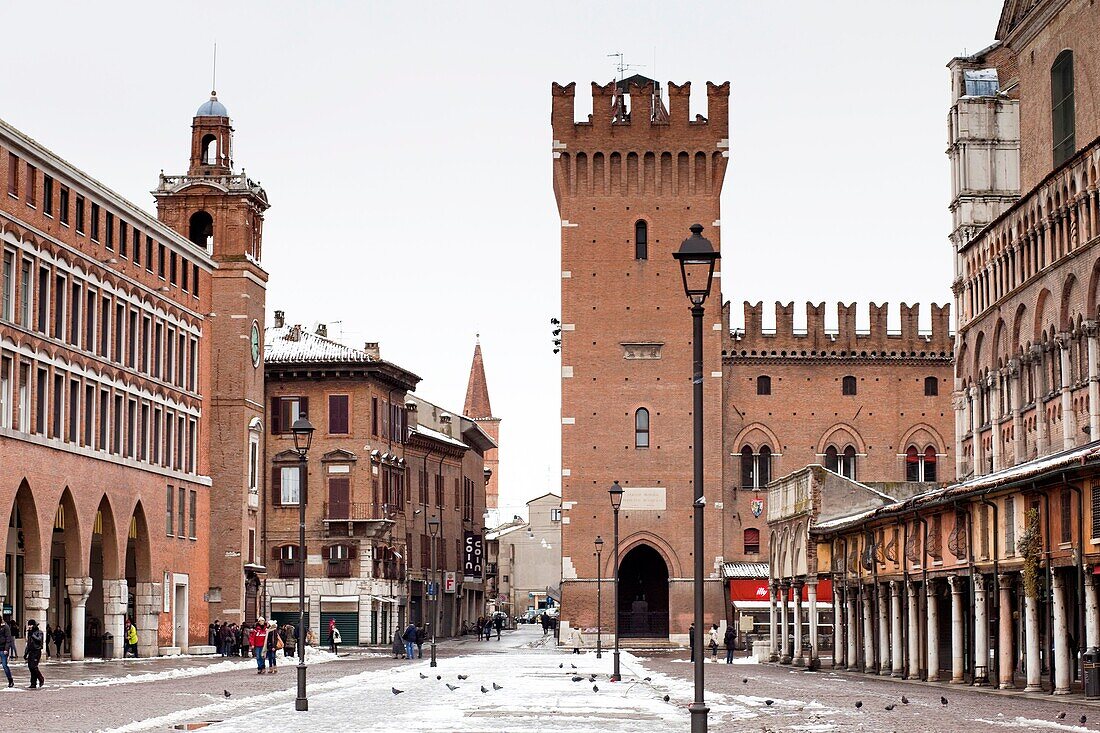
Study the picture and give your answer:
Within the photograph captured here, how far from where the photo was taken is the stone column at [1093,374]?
46938 millimetres

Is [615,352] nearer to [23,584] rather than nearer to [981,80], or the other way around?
[981,80]

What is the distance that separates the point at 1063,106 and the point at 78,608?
33562 millimetres

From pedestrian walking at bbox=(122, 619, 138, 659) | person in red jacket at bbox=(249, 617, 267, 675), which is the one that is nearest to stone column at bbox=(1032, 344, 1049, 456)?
person in red jacket at bbox=(249, 617, 267, 675)

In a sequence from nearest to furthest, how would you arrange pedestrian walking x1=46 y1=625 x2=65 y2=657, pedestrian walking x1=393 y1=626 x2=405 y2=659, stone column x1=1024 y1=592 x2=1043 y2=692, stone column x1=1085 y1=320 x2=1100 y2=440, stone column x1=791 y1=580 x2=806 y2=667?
1. stone column x1=1024 y1=592 x2=1043 y2=692
2. stone column x1=1085 y1=320 x2=1100 y2=440
3. pedestrian walking x1=46 y1=625 x2=65 y2=657
4. stone column x1=791 y1=580 x2=806 y2=667
5. pedestrian walking x1=393 y1=626 x2=405 y2=659

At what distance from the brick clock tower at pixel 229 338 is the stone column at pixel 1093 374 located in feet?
113

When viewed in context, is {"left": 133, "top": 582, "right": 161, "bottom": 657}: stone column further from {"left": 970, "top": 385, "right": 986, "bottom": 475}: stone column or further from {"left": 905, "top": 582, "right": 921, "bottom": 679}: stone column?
{"left": 970, "top": 385, "right": 986, "bottom": 475}: stone column

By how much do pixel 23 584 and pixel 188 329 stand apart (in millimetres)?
14961

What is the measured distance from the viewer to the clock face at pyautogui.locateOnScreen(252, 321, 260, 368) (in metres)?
73.1

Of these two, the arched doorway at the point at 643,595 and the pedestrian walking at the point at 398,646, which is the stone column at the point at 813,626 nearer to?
the pedestrian walking at the point at 398,646

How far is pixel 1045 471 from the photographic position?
34.3 metres

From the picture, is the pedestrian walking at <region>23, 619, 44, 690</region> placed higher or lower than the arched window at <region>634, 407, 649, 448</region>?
lower

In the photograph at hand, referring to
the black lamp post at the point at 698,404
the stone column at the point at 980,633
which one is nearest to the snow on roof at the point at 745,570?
the stone column at the point at 980,633

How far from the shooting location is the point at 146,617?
6106 cm

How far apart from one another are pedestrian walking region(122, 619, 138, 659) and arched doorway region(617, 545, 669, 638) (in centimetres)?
2592
